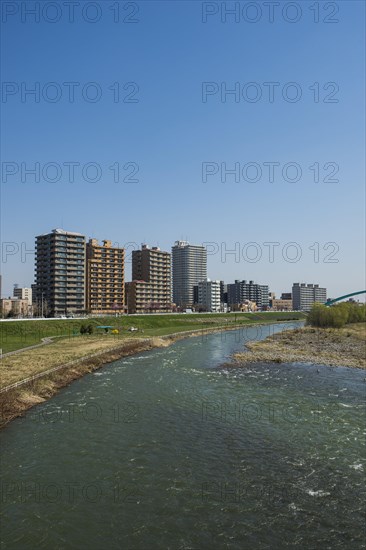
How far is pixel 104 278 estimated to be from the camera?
146m

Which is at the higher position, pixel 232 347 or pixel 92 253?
pixel 92 253

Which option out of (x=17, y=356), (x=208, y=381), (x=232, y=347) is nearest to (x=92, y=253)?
(x=232, y=347)

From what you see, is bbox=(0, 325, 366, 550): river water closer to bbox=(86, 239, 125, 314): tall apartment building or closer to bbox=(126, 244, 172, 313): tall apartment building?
bbox=(86, 239, 125, 314): tall apartment building

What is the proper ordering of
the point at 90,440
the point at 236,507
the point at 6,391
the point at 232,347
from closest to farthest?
the point at 236,507, the point at 90,440, the point at 6,391, the point at 232,347

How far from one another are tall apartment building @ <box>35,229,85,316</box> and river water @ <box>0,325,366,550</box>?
103m

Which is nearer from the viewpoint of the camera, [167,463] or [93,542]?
[93,542]

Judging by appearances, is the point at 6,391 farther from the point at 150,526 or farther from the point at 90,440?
the point at 150,526

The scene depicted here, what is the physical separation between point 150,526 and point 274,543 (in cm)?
417

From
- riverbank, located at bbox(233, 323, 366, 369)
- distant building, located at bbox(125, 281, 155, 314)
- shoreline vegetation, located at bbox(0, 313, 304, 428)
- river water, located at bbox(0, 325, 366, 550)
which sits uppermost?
distant building, located at bbox(125, 281, 155, 314)

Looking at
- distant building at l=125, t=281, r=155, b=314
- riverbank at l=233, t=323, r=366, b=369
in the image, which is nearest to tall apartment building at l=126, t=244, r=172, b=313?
distant building at l=125, t=281, r=155, b=314

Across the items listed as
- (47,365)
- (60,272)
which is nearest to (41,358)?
(47,365)

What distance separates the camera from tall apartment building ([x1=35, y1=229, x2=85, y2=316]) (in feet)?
430

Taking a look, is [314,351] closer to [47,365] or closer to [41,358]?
[41,358]

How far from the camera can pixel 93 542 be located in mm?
12836
